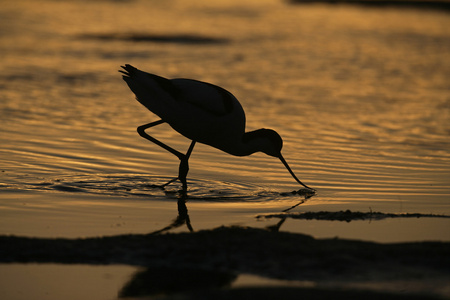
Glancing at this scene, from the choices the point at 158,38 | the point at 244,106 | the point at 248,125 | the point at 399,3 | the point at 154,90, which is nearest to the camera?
the point at 154,90

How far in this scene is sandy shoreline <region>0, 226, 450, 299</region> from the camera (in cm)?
571

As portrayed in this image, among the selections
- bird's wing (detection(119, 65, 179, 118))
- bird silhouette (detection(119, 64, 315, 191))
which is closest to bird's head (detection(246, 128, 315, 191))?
bird silhouette (detection(119, 64, 315, 191))

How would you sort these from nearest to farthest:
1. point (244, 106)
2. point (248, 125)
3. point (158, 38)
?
point (248, 125), point (244, 106), point (158, 38)

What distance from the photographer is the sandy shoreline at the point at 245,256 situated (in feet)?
18.7

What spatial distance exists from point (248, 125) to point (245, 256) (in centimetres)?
670

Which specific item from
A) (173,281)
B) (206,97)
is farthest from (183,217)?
(173,281)

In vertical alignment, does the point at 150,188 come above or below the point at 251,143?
below

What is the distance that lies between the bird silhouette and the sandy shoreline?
7.88 feet

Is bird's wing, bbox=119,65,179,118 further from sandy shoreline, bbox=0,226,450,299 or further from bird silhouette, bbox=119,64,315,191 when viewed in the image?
sandy shoreline, bbox=0,226,450,299

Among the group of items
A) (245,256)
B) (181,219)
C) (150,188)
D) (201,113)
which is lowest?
(245,256)

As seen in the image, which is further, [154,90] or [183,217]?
[154,90]

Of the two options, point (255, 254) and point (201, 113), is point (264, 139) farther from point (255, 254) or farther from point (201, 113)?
point (255, 254)

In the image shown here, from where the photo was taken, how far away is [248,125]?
12656mm

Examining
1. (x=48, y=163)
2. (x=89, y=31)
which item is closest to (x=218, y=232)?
(x=48, y=163)
